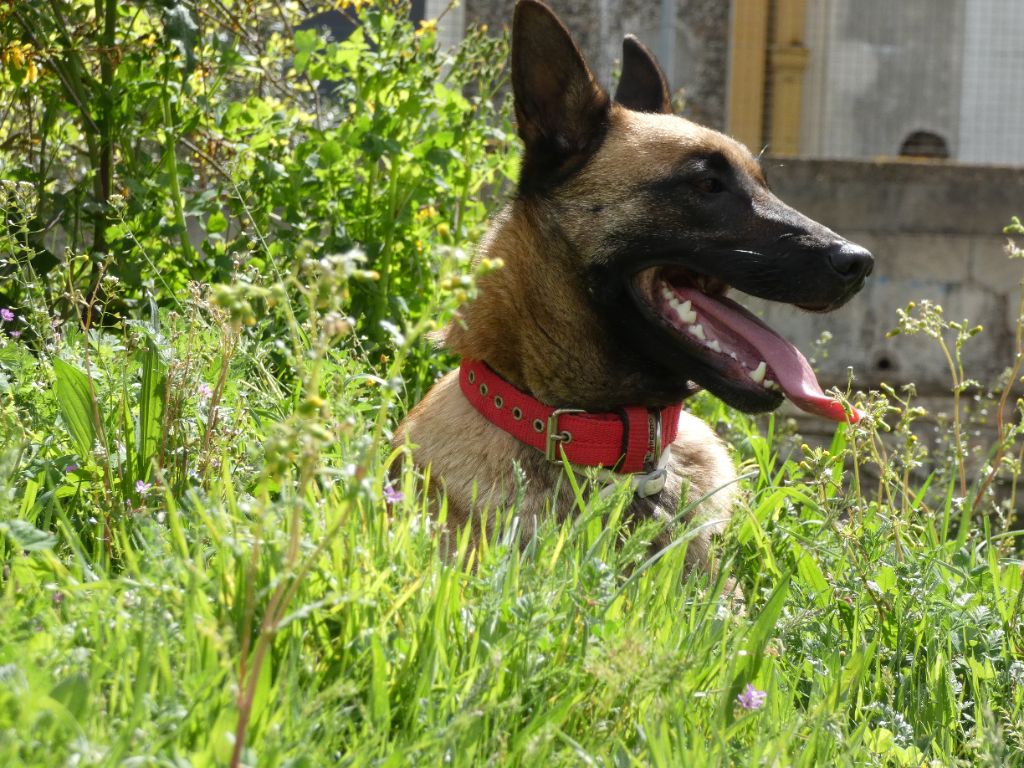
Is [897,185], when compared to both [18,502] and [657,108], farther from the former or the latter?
[18,502]

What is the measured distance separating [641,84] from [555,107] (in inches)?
24.3

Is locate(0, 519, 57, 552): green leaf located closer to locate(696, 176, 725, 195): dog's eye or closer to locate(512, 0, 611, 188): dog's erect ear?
locate(512, 0, 611, 188): dog's erect ear

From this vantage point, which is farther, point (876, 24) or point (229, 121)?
point (876, 24)

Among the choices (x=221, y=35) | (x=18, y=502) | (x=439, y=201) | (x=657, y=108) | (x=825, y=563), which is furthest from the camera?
(x=439, y=201)

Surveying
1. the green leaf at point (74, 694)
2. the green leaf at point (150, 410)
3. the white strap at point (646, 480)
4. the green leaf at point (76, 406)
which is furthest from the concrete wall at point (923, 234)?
the green leaf at point (74, 694)

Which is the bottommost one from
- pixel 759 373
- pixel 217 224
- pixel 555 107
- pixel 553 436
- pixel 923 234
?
pixel 553 436

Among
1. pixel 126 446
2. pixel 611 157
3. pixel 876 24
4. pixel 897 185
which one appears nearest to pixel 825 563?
pixel 611 157

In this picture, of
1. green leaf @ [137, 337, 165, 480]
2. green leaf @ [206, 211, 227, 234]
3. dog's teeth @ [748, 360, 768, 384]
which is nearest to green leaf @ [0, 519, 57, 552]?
green leaf @ [137, 337, 165, 480]

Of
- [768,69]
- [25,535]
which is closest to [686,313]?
[25,535]

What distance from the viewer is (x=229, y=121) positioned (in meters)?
4.15

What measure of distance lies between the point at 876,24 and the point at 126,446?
15.7 meters

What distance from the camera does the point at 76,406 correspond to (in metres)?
2.62

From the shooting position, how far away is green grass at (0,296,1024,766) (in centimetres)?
149

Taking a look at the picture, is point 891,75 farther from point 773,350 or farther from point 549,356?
point 549,356
